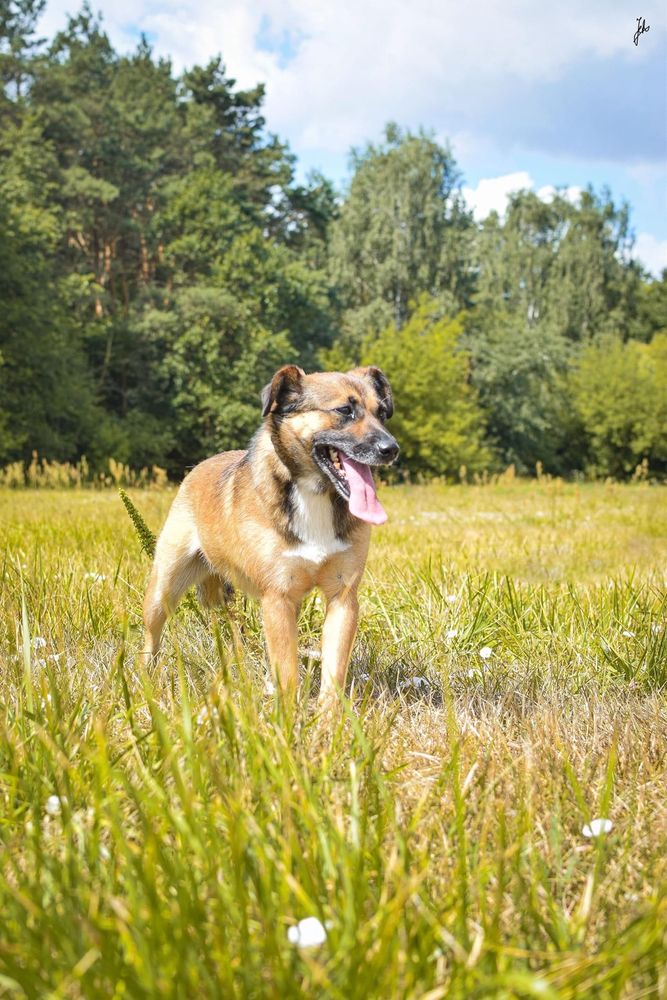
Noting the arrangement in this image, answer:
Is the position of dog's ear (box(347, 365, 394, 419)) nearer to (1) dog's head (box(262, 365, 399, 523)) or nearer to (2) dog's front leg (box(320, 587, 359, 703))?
(1) dog's head (box(262, 365, 399, 523))

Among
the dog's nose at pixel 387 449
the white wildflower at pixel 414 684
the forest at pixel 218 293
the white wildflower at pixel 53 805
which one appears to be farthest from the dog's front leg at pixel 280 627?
the forest at pixel 218 293

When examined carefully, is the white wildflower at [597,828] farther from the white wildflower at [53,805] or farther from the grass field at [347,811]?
→ the white wildflower at [53,805]

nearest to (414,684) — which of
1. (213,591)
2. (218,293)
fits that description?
(213,591)

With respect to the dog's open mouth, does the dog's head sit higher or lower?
higher

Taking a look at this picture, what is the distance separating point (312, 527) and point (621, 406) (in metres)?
41.0

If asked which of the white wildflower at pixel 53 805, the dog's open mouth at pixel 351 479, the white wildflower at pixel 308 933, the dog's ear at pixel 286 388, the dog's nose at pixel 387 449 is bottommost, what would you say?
the white wildflower at pixel 308 933

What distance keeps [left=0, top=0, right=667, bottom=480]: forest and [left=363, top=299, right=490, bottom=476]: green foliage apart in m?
0.09

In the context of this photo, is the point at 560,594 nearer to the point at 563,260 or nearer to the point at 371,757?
the point at 371,757

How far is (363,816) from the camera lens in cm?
177

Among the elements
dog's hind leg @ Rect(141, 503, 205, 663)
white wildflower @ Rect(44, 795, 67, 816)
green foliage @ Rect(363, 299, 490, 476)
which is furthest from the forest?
white wildflower @ Rect(44, 795, 67, 816)

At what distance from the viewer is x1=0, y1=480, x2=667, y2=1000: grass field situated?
131 cm

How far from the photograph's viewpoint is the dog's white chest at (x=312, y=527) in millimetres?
3400

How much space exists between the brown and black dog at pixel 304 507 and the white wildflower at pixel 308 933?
5.57ft

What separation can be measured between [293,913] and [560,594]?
3.32 metres
